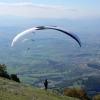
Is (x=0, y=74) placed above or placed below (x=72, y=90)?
above

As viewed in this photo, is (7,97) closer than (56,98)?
Yes

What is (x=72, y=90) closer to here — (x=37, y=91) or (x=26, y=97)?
(x=37, y=91)

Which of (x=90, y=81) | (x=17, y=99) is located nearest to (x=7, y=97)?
(x=17, y=99)

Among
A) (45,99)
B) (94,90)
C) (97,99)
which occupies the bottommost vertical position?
(94,90)

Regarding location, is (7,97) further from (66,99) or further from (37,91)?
(66,99)

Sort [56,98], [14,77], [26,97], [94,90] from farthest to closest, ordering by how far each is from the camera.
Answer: [94,90], [14,77], [56,98], [26,97]

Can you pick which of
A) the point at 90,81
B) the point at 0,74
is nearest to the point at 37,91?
the point at 0,74

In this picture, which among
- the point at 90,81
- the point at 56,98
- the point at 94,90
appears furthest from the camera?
the point at 90,81

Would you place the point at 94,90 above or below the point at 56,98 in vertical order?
below

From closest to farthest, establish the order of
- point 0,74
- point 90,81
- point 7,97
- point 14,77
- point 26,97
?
point 7,97 < point 26,97 < point 0,74 < point 14,77 < point 90,81
